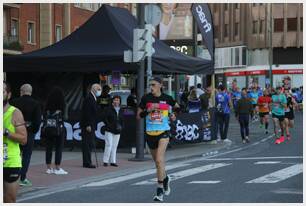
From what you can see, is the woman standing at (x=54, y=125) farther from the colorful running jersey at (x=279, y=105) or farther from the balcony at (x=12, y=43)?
the balcony at (x=12, y=43)

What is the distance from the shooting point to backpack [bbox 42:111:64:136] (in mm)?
13352

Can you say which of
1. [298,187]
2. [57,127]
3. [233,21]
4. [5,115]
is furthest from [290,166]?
[233,21]

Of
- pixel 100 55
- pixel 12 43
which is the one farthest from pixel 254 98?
pixel 100 55

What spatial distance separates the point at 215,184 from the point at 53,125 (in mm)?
3241

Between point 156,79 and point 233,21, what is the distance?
2705 inches

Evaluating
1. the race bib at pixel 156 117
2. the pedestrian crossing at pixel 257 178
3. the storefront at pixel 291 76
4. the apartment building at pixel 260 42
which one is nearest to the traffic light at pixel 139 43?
the pedestrian crossing at pixel 257 178

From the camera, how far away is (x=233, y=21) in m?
78.3

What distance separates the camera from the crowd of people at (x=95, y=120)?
7500 millimetres

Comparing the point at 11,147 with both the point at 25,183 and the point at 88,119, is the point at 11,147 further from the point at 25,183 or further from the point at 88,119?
the point at 88,119

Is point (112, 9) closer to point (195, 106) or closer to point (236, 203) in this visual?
point (195, 106)

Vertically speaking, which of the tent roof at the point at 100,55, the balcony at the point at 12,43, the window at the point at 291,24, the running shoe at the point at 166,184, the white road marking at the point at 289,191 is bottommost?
the white road marking at the point at 289,191

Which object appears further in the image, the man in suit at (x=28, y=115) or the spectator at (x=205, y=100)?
the spectator at (x=205, y=100)

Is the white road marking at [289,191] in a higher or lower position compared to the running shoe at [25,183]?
higher

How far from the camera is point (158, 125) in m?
10.4
